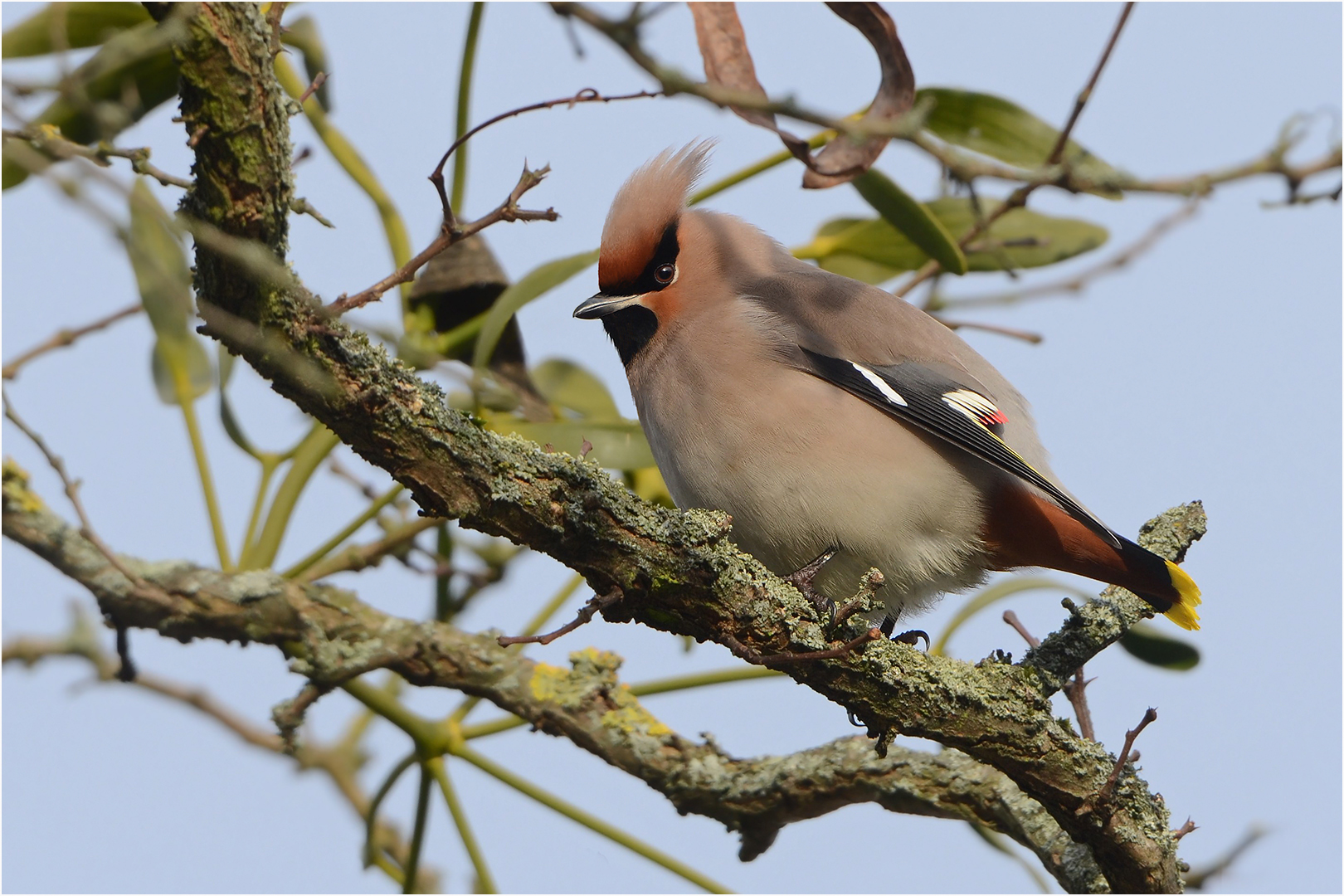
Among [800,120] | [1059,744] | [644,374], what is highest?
[644,374]

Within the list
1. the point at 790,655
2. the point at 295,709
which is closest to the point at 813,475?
the point at 790,655

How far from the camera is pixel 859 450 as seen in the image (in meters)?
3.56

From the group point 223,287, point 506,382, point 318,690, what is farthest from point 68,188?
point 506,382

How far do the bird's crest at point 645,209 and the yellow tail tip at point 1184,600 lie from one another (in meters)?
1.90

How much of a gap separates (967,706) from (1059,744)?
29 cm

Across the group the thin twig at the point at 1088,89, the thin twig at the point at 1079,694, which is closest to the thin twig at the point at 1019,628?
the thin twig at the point at 1079,694

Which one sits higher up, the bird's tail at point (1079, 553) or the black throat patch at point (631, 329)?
the black throat patch at point (631, 329)

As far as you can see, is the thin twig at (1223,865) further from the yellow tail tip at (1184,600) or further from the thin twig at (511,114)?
the thin twig at (511,114)

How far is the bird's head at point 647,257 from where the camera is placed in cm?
415

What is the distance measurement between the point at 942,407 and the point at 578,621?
5.53 ft

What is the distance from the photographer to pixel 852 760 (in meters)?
3.73

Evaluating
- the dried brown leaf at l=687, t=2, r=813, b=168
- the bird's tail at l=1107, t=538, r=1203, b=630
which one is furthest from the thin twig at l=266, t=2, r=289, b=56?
the bird's tail at l=1107, t=538, r=1203, b=630

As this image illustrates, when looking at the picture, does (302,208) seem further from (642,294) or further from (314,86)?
(642,294)

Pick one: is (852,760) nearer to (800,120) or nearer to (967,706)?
(967,706)
